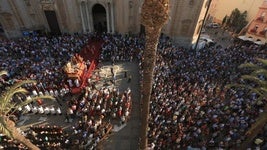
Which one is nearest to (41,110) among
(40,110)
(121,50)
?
(40,110)

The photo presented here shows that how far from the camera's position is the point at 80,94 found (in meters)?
17.7

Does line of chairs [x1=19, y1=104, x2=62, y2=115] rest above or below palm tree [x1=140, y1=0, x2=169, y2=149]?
below

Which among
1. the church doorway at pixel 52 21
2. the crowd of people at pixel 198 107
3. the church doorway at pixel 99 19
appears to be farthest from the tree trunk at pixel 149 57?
the church doorway at pixel 52 21

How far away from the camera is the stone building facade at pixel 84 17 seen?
24.8 meters

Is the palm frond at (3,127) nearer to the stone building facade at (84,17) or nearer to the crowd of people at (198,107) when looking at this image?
the crowd of people at (198,107)

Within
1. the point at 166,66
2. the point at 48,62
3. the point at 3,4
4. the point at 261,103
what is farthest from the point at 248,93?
the point at 3,4

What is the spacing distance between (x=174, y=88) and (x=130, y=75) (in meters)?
5.61

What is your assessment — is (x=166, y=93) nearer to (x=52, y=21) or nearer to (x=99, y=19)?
(x=99, y=19)

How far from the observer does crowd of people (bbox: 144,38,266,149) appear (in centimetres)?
1376

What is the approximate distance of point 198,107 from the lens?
15273 millimetres

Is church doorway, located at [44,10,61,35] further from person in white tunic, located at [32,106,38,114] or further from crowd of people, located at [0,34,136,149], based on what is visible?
person in white tunic, located at [32,106,38,114]

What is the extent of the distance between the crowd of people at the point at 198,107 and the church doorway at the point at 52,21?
15.4 metres

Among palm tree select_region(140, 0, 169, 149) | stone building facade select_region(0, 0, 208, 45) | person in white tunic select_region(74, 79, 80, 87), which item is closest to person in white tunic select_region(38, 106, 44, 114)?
person in white tunic select_region(74, 79, 80, 87)

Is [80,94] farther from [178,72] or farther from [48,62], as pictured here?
[178,72]
